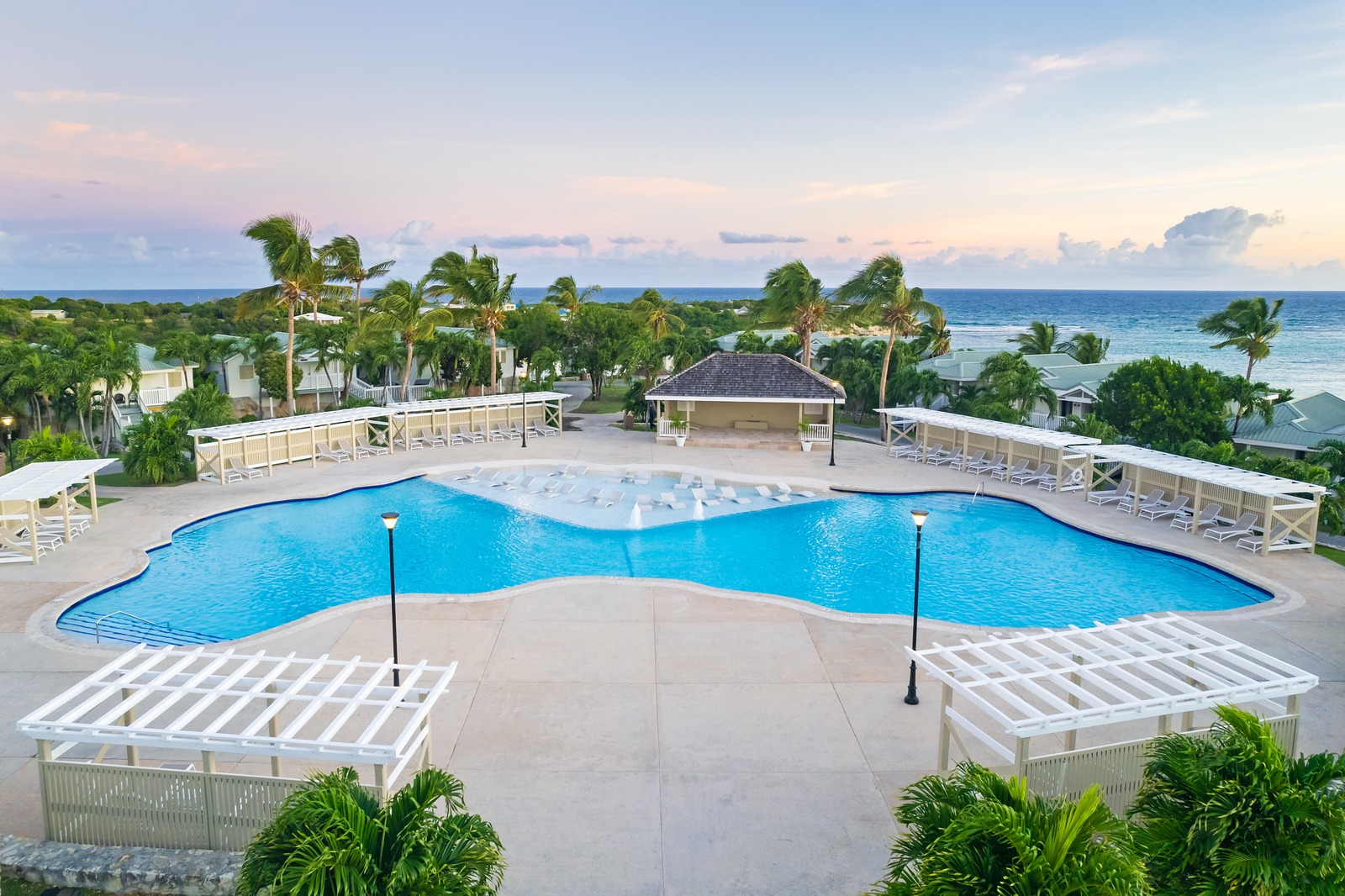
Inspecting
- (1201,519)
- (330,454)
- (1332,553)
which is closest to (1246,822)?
(1332,553)

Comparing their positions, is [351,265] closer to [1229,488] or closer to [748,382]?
[748,382]

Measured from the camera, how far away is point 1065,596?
53.2ft

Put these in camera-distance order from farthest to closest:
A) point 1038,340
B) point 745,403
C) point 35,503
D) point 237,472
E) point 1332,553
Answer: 1. point 1038,340
2. point 745,403
3. point 237,472
4. point 1332,553
5. point 35,503

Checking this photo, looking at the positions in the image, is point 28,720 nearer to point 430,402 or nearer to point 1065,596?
point 1065,596

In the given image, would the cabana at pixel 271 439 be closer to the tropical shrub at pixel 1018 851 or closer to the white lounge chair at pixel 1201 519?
the tropical shrub at pixel 1018 851

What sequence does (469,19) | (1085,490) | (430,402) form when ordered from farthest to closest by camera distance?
1. (469,19)
2. (430,402)
3. (1085,490)

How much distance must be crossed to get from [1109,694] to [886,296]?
2625 centimetres

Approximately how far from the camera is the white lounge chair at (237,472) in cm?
2402

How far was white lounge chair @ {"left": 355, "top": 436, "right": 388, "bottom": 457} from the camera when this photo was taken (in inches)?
1114

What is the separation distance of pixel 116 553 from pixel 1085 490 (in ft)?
76.5

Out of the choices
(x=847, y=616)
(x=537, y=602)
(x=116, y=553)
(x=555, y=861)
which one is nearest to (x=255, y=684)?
(x=555, y=861)

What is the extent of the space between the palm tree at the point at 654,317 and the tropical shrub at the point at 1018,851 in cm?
3683

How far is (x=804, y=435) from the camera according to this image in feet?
97.5

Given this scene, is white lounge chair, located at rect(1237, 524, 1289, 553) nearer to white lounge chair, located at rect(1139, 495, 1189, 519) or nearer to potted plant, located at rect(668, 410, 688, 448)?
white lounge chair, located at rect(1139, 495, 1189, 519)
